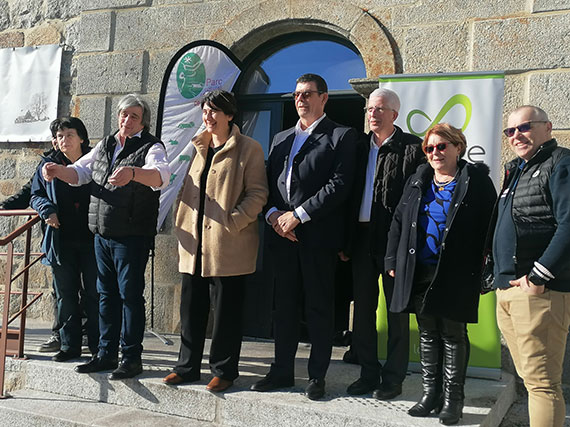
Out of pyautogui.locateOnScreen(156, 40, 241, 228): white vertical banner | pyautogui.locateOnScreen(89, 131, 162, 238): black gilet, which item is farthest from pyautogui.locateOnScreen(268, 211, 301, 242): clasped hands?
pyautogui.locateOnScreen(156, 40, 241, 228): white vertical banner

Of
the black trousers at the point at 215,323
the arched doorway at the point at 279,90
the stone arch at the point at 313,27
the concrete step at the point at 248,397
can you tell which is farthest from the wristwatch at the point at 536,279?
the arched doorway at the point at 279,90

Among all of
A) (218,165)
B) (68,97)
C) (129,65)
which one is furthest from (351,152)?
(68,97)

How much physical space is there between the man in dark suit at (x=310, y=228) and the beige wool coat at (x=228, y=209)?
136 mm

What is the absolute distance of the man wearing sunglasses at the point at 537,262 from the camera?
2.77 meters

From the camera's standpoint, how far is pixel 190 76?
5.48 meters

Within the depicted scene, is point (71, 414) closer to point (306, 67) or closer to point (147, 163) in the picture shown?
point (147, 163)

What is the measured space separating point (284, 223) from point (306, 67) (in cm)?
265

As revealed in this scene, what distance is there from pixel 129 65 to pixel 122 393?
11.5 feet

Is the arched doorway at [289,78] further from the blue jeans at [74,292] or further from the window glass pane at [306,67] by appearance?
the blue jeans at [74,292]

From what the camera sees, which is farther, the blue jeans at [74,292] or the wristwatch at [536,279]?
the blue jeans at [74,292]

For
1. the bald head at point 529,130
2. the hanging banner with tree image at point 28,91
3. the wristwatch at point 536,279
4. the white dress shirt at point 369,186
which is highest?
the hanging banner with tree image at point 28,91

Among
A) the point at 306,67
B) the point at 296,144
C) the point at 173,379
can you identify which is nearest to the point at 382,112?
the point at 296,144

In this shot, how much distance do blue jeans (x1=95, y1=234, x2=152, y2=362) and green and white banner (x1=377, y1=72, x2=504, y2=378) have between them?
167 centimetres

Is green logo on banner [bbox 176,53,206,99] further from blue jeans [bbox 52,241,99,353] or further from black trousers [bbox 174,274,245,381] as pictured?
black trousers [bbox 174,274,245,381]
